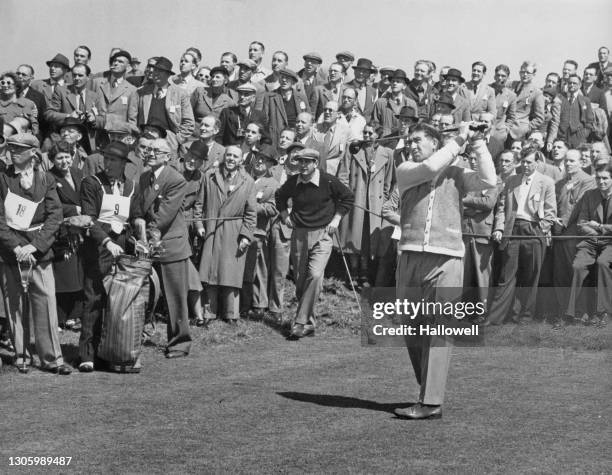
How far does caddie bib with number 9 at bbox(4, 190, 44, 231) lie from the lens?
38.1 feet

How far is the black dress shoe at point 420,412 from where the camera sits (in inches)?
382

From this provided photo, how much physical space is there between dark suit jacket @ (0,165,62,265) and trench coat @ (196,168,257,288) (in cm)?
311

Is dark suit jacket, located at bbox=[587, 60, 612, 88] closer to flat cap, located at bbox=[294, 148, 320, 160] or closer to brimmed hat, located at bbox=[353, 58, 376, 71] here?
brimmed hat, located at bbox=[353, 58, 376, 71]

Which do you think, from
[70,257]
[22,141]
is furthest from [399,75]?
[22,141]

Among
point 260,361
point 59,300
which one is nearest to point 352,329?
Answer: point 260,361

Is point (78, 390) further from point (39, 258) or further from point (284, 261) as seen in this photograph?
point (284, 261)

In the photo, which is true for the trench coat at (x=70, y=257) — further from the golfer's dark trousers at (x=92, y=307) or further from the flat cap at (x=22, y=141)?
the flat cap at (x=22, y=141)

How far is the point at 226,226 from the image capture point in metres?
14.8

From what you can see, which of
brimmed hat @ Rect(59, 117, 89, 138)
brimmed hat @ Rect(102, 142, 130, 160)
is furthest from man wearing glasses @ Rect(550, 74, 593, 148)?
brimmed hat @ Rect(102, 142, 130, 160)

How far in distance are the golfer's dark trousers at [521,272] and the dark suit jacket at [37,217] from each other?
6.26 meters

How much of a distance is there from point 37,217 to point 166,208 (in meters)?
1.43

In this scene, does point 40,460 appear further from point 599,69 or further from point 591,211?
point 599,69

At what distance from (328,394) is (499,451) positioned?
8.28ft

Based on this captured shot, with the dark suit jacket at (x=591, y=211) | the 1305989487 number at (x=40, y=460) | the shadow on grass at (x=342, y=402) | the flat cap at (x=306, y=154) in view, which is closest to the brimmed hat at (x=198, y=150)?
the flat cap at (x=306, y=154)
